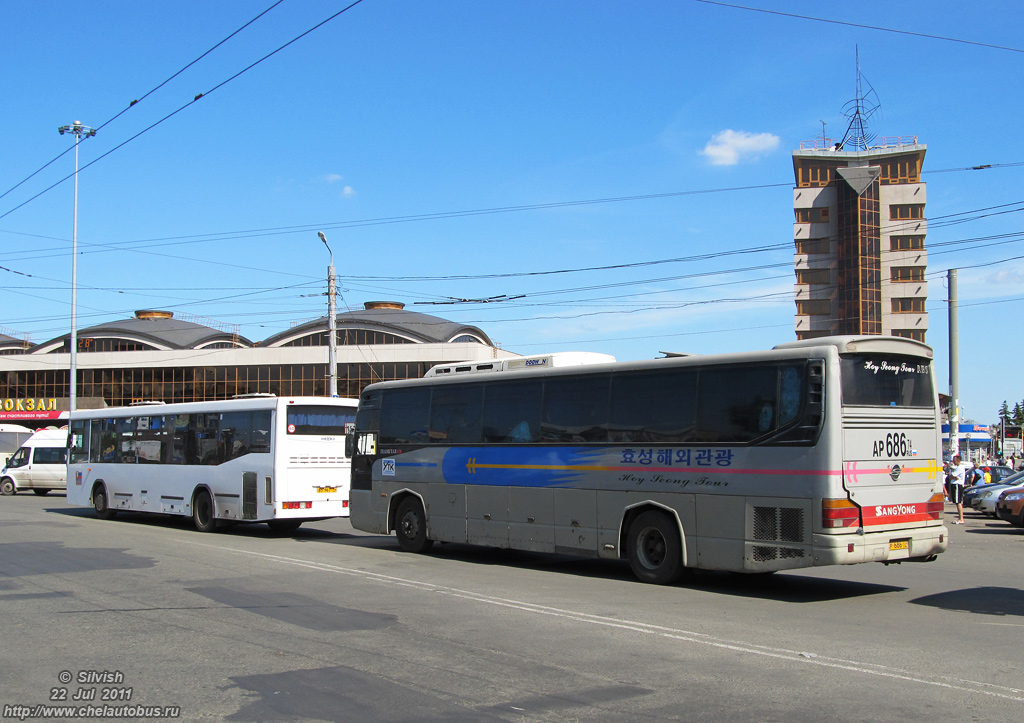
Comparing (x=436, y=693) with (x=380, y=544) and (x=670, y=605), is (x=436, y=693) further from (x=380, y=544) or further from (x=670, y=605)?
(x=380, y=544)

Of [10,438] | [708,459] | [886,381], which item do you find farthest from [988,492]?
[10,438]

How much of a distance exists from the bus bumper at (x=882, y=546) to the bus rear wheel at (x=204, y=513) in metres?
14.2

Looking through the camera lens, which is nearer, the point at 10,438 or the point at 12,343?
the point at 10,438

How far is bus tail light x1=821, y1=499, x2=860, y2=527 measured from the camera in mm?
10656

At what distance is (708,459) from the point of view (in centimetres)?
1198

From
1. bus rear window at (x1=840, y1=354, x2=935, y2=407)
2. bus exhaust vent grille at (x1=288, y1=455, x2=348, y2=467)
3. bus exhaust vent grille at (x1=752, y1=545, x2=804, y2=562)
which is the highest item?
bus rear window at (x1=840, y1=354, x2=935, y2=407)

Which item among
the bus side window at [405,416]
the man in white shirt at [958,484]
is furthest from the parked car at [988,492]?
the bus side window at [405,416]

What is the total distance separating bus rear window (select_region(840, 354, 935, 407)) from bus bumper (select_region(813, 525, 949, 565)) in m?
1.61

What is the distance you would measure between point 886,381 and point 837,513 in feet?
6.57

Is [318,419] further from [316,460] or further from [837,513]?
[837,513]

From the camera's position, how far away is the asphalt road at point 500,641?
623cm

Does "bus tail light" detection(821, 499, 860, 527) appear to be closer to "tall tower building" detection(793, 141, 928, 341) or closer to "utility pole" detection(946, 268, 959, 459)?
"utility pole" detection(946, 268, 959, 459)

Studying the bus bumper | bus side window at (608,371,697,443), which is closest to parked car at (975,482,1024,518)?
the bus bumper

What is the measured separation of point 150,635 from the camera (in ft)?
28.0
